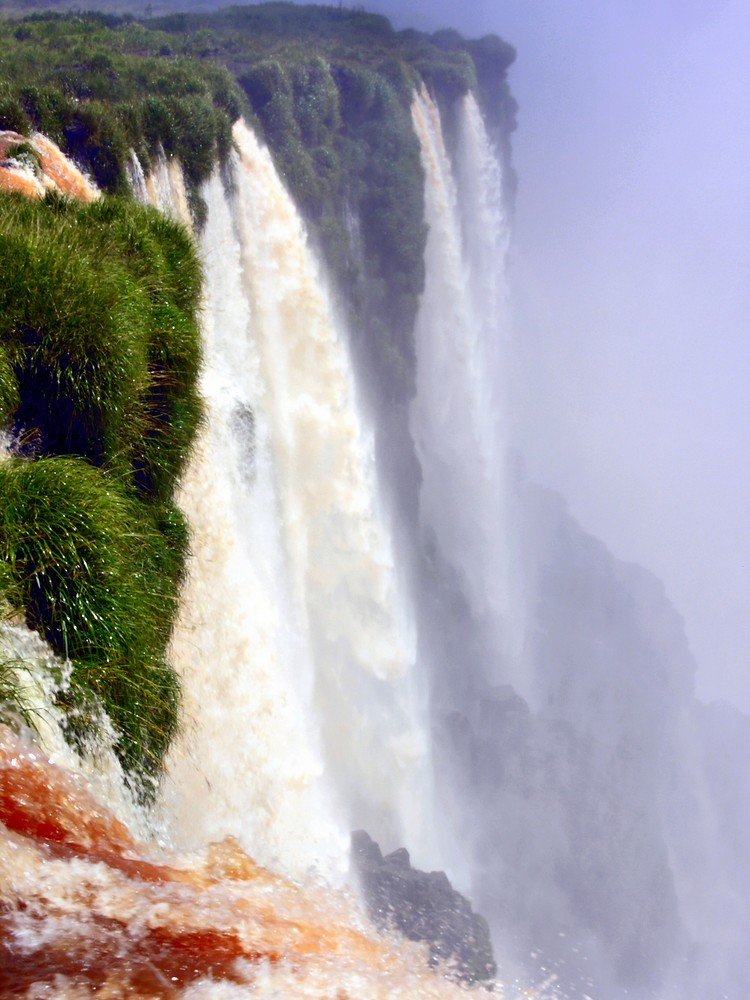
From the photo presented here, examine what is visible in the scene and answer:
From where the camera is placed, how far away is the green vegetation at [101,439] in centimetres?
400

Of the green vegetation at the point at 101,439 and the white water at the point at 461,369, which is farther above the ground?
the white water at the point at 461,369

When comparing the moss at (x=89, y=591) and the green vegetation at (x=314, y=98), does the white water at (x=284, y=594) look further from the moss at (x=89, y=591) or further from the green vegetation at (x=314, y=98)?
the green vegetation at (x=314, y=98)

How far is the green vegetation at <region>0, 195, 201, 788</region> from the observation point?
400 centimetres

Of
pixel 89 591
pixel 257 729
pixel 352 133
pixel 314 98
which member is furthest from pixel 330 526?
pixel 352 133

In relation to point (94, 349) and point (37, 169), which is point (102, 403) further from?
point (37, 169)

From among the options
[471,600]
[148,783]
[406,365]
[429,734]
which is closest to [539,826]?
[429,734]

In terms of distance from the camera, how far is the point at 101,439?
555cm

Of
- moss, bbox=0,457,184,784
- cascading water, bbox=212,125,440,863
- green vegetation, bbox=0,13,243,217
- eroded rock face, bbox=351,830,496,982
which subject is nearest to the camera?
moss, bbox=0,457,184,784

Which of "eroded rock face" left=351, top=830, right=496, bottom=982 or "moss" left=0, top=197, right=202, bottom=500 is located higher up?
"moss" left=0, top=197, right=202, bottom=500

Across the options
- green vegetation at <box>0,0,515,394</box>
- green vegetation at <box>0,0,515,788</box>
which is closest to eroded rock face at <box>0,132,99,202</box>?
green vegetation at <box>0,0,515,788</box>

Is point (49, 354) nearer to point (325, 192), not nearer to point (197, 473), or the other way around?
point (197, 473)

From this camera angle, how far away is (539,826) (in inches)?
1252

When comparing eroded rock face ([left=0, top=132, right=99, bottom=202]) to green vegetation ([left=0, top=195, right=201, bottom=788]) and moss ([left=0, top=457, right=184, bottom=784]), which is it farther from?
moss ([left=0, top=457, right=184, bottom=784])

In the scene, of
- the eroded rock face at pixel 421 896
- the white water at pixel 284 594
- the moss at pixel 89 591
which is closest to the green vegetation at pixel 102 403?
the moss at pixel 89 591
